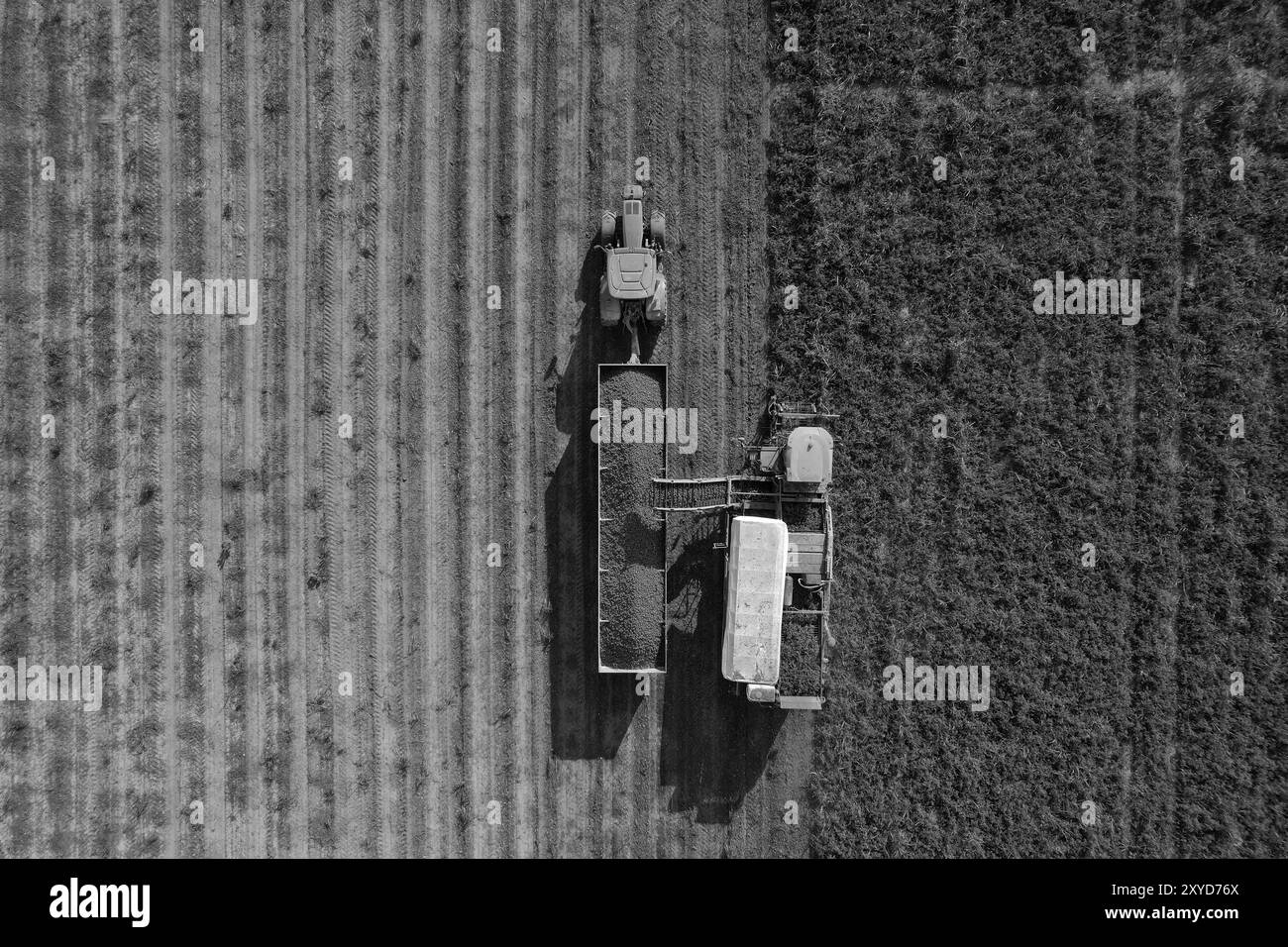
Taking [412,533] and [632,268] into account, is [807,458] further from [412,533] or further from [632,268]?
[412,533]

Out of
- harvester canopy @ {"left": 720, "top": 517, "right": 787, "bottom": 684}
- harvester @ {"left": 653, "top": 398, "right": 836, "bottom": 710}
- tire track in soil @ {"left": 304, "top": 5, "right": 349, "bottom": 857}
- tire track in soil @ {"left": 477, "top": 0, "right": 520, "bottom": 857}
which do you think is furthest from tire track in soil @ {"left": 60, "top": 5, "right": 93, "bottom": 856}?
harvester canopy @ {"left": 720, "top": 517, "right": 787, "bottom": 684}

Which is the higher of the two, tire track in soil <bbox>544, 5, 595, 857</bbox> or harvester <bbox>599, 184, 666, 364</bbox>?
harvester <bbox>599, 184, 666, 364</bbox>

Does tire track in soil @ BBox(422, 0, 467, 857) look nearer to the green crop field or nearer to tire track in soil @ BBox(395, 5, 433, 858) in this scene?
tire track in soil @ BBox(395, 5, 433, 858)

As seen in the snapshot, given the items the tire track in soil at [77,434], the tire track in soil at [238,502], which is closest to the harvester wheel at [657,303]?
the tire track in soil at [238,502]

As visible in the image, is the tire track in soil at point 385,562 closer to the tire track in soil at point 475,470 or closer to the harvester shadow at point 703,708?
the tire track in soil at point 475,470

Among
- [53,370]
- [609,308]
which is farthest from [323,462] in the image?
[609,308]
